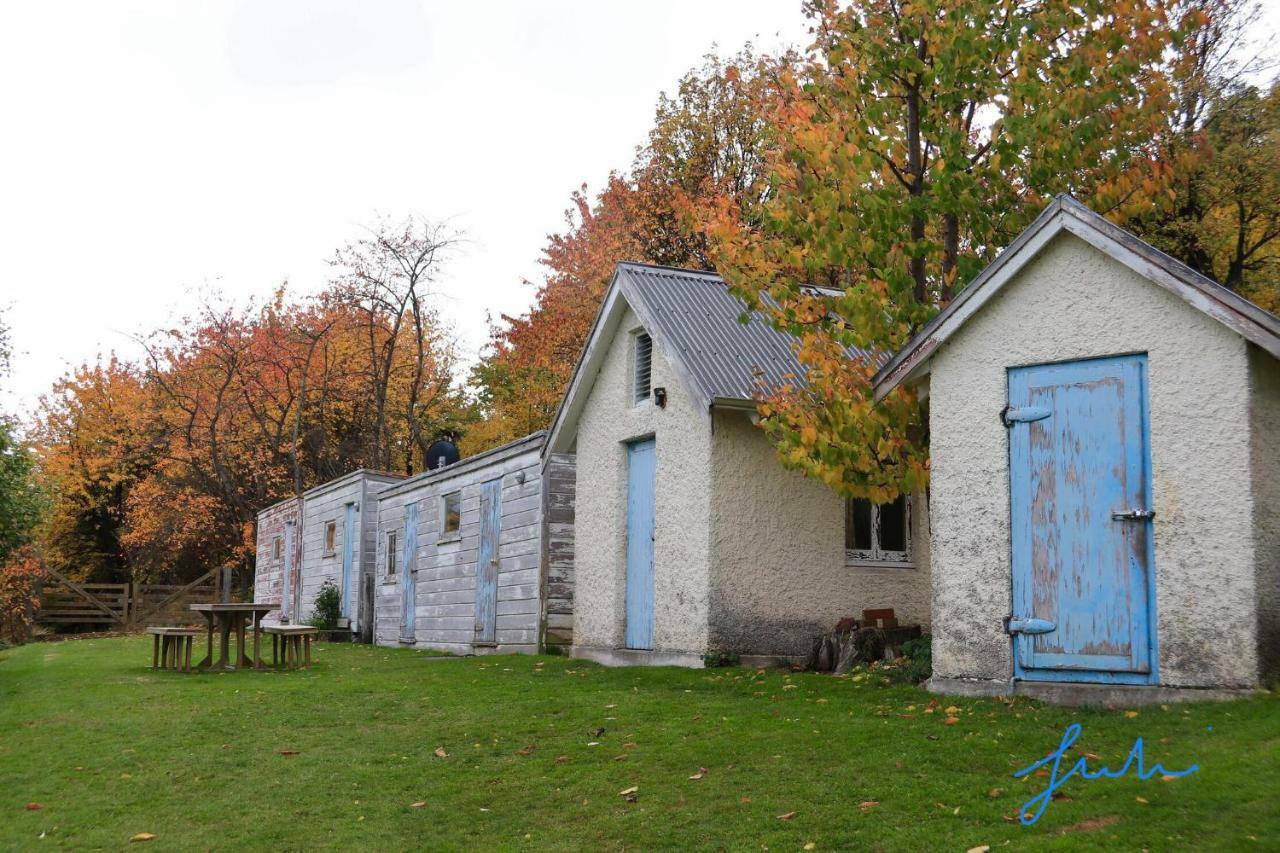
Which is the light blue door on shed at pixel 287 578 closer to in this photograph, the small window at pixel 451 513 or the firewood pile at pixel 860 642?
the small window at pixel 451 513

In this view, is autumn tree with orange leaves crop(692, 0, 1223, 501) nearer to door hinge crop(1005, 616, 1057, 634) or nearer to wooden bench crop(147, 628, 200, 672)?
door hinge crop(1005, 616, 1057, 634)

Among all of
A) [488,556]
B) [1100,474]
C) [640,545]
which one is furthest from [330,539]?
[1100,474]

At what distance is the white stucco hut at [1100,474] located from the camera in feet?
28.1

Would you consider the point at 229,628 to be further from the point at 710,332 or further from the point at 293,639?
the point at 710,332

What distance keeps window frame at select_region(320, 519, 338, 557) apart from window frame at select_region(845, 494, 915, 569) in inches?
647

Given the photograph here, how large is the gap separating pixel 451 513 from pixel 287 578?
41.7 ft

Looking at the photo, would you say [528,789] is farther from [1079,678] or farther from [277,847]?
[1079,678]

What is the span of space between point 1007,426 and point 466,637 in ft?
40.8

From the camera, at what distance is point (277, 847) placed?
22.1 feet

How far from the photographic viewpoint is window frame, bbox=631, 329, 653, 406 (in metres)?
16.1

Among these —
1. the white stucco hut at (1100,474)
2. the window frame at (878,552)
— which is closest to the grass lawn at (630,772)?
the white stucco hut at (1100,474)

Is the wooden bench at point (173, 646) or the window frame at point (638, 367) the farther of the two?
the wooden bench at point (173, 646)

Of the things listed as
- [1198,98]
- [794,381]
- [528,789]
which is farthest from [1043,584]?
[1198,98]

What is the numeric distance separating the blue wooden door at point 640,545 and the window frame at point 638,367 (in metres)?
0.64
